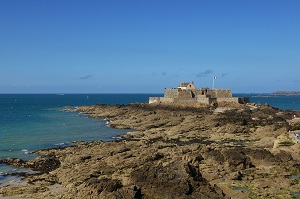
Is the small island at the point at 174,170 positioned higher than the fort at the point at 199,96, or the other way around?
the fort at the point at 199,96

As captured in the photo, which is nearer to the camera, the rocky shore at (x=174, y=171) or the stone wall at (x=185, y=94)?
the rocky shore at (x=174, y=171)

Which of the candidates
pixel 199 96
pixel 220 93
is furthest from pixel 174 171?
pixel 220 93

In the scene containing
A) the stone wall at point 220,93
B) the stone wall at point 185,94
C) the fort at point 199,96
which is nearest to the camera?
the fort at point 199,96

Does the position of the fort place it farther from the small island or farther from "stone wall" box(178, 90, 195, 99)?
the small island

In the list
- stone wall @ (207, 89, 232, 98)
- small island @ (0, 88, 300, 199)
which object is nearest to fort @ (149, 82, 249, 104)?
stone wall @ (207, 89, 232, 98)

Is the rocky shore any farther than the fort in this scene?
No

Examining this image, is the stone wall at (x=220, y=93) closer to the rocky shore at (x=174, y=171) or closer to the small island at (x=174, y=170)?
the small island at (x=174, y=170)

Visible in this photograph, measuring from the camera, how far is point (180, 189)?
1814 centimetres

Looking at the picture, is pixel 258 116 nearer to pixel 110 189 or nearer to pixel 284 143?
pixel 284 143

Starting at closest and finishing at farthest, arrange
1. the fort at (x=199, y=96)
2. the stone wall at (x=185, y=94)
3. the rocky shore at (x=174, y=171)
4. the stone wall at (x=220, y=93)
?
the rocky shore at (x=174, y=171) < the fort at (x=199, y=96) < the stone wall at (x=220, y=93) < the stone wall at (x=185, y=94)

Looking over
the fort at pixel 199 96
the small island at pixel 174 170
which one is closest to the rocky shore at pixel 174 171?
the small island at pixel 174 170

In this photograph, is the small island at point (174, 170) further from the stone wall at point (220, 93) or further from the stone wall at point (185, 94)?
the stone wall at point (185, 94)

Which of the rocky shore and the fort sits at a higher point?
the fort

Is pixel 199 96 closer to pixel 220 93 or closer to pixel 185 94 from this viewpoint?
pixel 185 94
